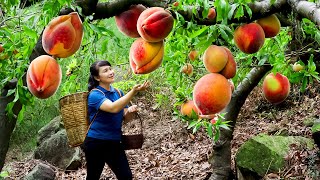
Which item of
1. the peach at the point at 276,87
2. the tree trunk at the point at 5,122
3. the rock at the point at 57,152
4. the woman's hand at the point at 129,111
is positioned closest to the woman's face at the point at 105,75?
the woman's hand at the point at 129,111

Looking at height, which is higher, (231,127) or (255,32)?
(255,32)

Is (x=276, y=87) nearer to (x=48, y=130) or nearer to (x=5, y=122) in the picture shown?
(x=5, y=122)

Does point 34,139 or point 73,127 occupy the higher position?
point 73,127

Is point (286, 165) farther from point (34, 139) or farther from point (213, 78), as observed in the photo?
point (34, 139)

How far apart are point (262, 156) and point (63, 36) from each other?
3.13m

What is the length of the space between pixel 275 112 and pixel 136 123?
235cm

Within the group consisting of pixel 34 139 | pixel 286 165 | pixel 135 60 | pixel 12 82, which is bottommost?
pixel 34 139

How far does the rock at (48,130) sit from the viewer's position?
23.1 ft

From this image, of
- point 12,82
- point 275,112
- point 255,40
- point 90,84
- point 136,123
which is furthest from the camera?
point 136,123

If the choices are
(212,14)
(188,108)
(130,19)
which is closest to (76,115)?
(188,108)

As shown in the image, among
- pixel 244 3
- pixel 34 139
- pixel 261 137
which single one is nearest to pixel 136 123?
pixel 34 139

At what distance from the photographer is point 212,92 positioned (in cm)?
139

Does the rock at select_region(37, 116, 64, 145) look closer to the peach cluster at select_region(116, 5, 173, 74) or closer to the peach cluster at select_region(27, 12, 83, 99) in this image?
the peach cluster at select_region(27, 12, 83, 99)

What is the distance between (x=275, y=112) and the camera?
20.3 feet
